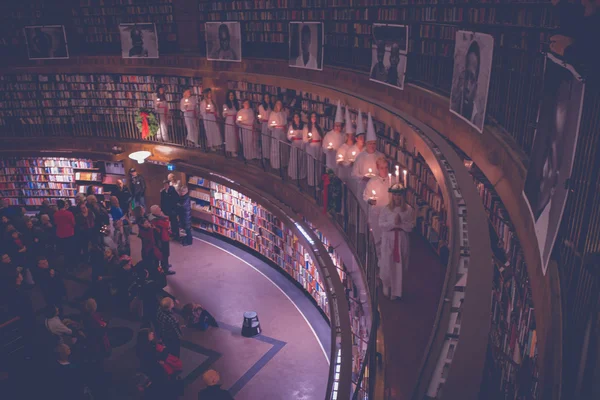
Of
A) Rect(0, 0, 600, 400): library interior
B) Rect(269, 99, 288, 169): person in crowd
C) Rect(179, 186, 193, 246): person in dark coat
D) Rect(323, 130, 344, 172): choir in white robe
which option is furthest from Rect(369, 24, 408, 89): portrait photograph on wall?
Rect(179, 186, 193, 246): person in dark coat

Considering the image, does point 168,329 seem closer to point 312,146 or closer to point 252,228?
point 312,146

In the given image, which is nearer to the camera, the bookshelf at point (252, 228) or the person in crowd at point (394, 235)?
the person in crowd at point (394, 235)

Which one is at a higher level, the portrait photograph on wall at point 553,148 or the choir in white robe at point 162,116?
the portrait photograph on wall at point 553,148

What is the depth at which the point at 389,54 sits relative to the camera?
7184 mm

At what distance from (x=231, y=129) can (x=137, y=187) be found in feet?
8.68

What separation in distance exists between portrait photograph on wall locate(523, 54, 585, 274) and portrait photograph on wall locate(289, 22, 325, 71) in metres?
6.67

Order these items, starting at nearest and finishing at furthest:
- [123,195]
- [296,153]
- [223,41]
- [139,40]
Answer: [296,153], [223,41], [123,195], [139,40]

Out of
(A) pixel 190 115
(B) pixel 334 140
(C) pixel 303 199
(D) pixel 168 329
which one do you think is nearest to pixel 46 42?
(A) pixel 190 115

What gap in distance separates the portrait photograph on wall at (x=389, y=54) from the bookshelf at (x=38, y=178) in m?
9.05

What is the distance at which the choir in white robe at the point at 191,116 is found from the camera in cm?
1192

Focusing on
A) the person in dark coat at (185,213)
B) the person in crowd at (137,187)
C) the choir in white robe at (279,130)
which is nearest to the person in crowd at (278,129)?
the choir in white robe at (279,130)

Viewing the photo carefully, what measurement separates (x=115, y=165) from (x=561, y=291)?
499 inches

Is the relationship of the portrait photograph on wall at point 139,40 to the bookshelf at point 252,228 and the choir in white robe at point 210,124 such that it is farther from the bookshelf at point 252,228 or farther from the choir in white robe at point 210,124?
the bookshelf at point 252,228

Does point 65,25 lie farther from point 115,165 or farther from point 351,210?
point 351,210
